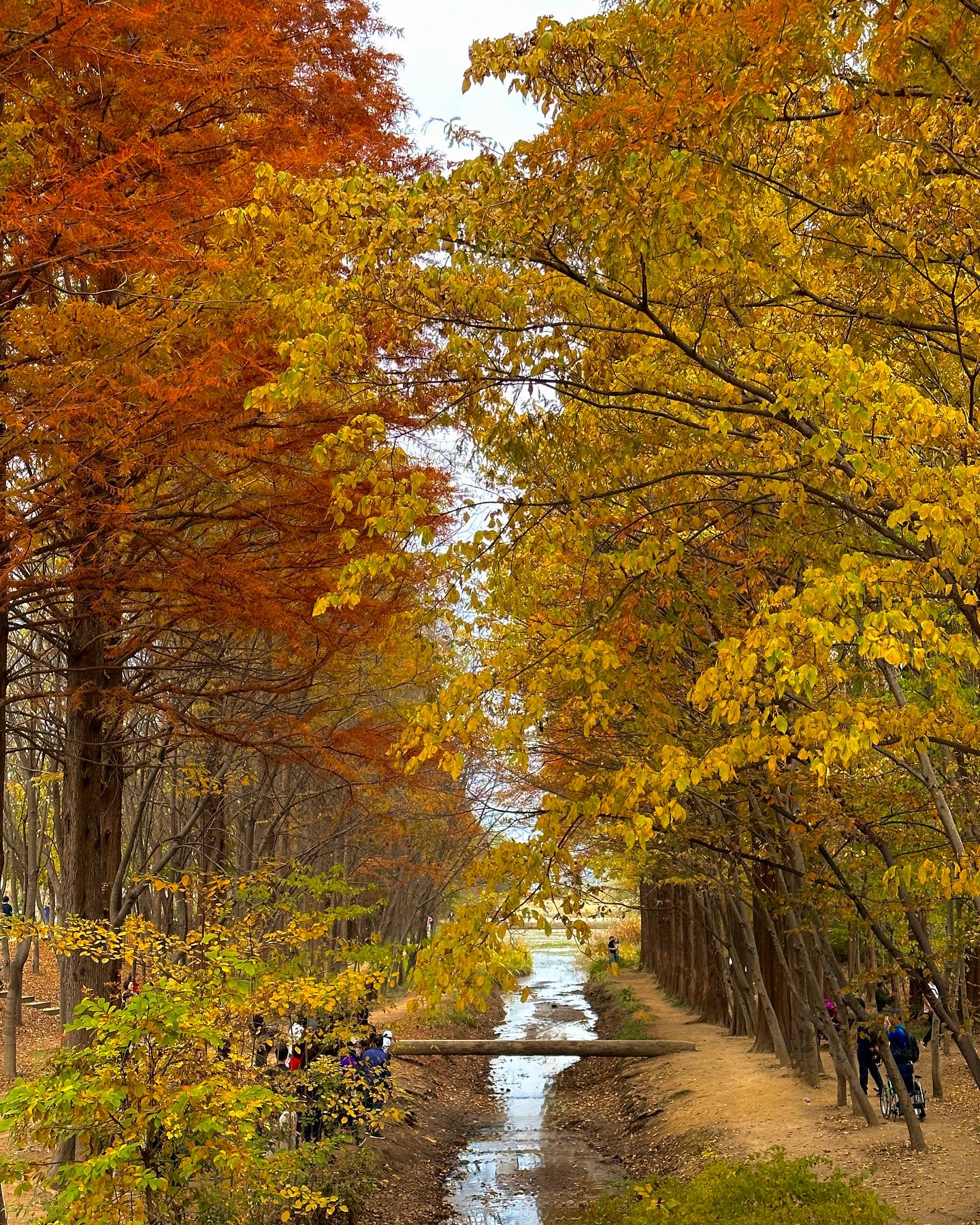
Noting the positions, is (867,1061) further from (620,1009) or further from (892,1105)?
(620,1009)

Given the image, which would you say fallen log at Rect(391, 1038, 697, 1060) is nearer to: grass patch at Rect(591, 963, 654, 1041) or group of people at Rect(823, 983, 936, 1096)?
grass patch at Rect(591, 963, 654, 1041)

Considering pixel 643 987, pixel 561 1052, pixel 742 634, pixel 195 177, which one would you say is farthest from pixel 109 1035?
pixel 643 987

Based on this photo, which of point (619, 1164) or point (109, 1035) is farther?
point (619, 1164)

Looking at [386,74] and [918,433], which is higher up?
[386,74]

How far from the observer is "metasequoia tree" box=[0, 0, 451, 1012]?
250 inches

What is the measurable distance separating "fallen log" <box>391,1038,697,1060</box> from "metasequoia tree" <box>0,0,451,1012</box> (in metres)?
14.5

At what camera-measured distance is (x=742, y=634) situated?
7621 mm

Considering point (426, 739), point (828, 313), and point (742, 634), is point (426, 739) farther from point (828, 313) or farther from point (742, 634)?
point (828, 313)

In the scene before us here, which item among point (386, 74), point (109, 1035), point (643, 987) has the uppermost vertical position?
point (386, 74)

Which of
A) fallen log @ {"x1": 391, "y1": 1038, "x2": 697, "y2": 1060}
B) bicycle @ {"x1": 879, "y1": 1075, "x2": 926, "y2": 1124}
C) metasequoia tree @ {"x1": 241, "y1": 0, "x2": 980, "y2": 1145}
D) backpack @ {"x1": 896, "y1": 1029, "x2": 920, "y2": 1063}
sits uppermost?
metasequoia tree @ {"x1": 241, "y1": 0, "x2": 980, "y2": 1145}

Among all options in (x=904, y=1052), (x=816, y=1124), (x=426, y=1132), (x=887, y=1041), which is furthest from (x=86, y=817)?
(x=426, y=1132)

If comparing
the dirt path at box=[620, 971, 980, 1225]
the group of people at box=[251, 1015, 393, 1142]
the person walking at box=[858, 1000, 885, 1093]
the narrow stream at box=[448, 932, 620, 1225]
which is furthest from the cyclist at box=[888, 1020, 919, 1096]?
the group of people at box=[251, 1015, 393, 1142]

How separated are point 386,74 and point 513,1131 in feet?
60.2

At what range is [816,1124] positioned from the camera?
50.0 feet
